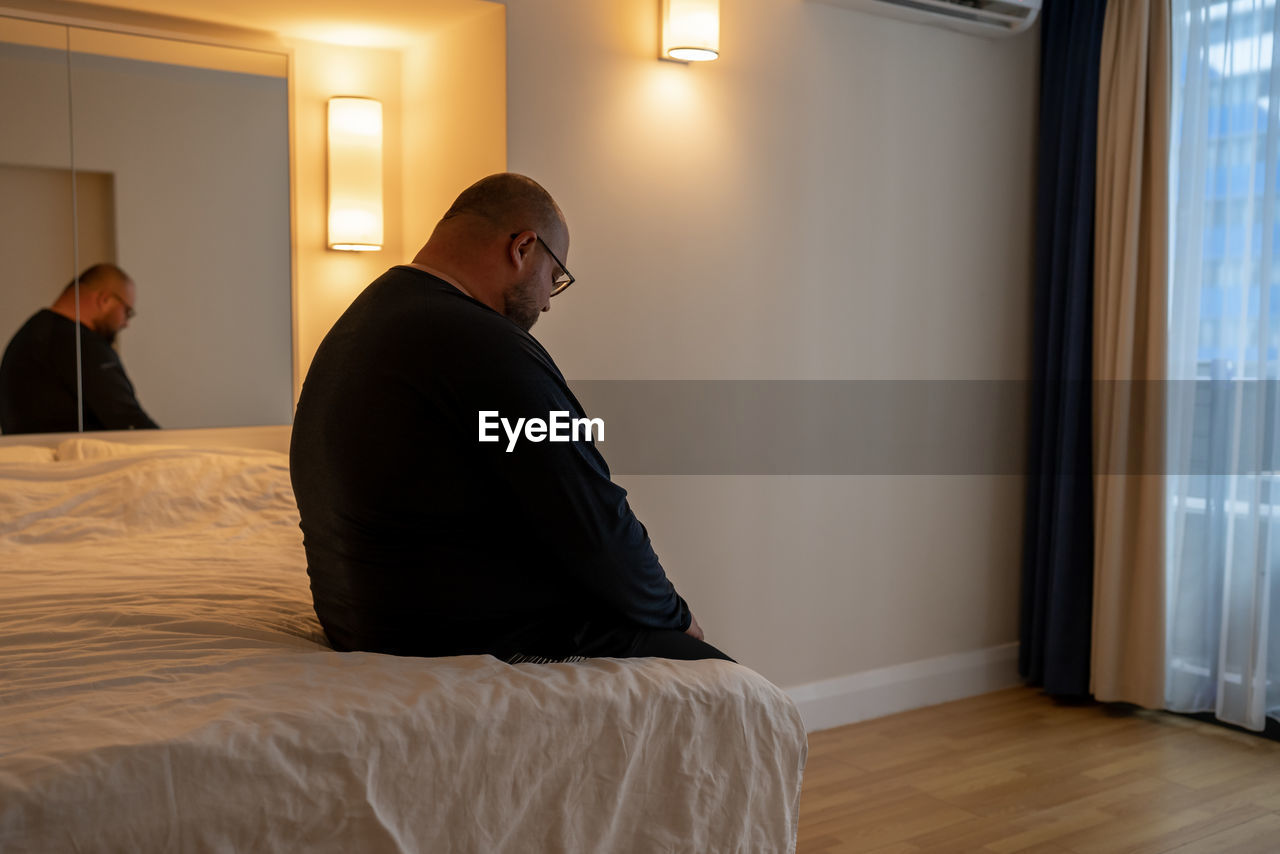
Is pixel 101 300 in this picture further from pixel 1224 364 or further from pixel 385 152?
pixel 1224 364

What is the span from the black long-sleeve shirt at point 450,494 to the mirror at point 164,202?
4.75 feet

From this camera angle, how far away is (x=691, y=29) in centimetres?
263

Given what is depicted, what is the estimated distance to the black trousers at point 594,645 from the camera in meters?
1.57

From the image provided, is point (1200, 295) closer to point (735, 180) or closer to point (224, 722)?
point (735, 180)

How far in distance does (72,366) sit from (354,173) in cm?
85

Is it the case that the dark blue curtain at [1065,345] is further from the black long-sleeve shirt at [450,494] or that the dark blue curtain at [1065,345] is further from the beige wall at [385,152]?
the black long-sleeve shirt at [450,494]

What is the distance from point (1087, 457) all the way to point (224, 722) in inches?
115

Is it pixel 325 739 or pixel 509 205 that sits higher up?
pixel 509 205

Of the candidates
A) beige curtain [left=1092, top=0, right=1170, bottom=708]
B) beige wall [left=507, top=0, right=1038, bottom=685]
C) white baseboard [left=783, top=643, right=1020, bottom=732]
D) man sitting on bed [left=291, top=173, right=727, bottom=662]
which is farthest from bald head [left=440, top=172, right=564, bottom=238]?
beige curtain [left=1092, top=0, right=1170, bottom=708]

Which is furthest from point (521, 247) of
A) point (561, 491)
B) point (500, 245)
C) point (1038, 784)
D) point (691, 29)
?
point (1038, 784)

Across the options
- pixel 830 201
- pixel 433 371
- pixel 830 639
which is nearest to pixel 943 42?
pixel 830 201

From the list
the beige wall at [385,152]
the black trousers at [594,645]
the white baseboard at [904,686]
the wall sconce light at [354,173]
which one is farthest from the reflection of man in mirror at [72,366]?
the white baseboard at [904,686]

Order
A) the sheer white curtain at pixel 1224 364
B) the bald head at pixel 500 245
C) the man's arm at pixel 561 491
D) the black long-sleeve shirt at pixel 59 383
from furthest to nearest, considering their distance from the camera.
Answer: the sheer white curtain at pixel 1224 364 < the black long-sleeve shirt at pixel 59 383 < the bald head at pixel 500 245 < the man's arm at pixel 561 491

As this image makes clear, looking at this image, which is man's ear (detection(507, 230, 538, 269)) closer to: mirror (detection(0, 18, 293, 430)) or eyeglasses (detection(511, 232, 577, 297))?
eyeglasses (detection(511, 232, 577, 297))
